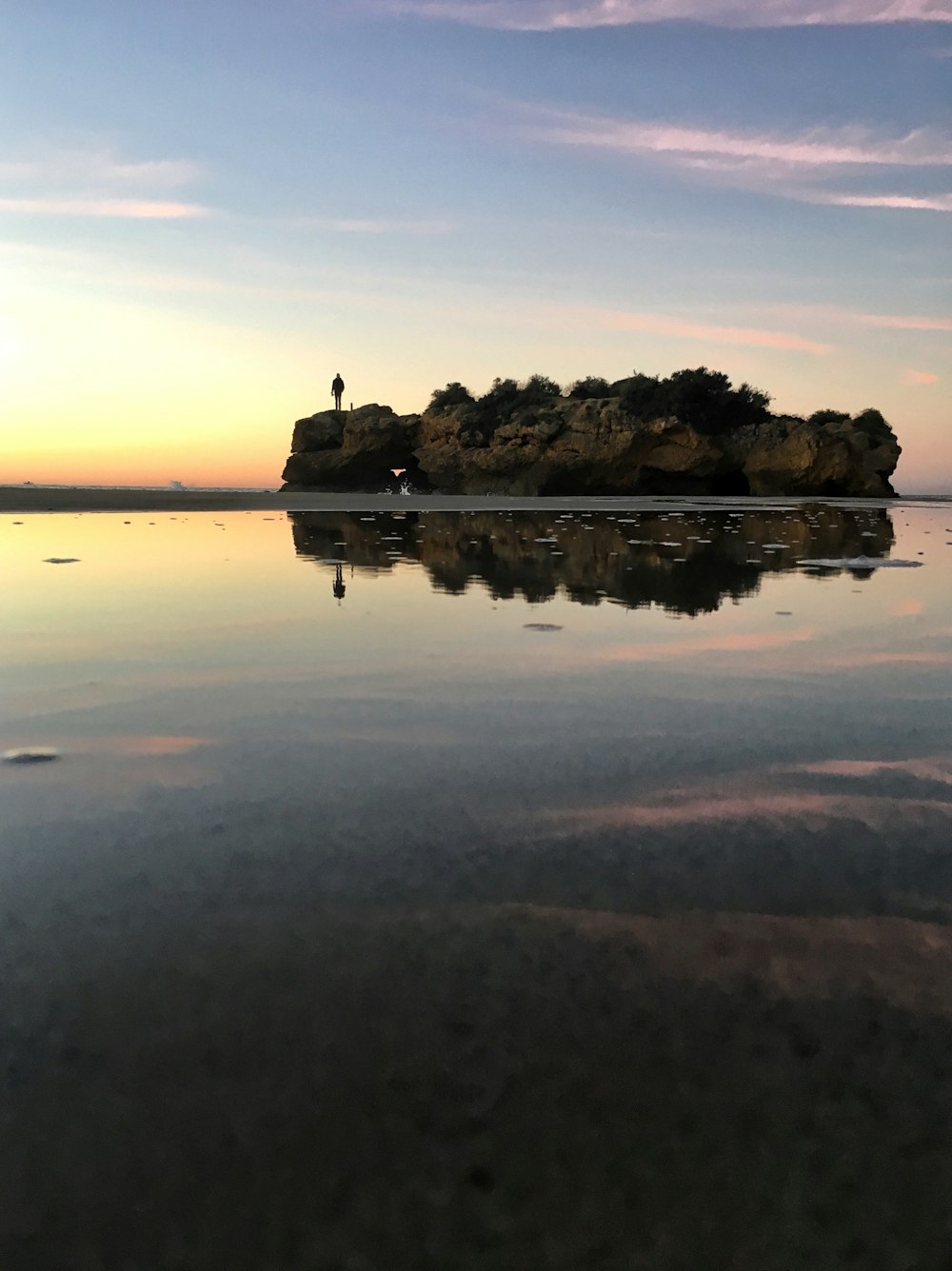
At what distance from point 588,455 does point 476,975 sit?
150 feet

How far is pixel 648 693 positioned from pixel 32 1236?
9.42 feet

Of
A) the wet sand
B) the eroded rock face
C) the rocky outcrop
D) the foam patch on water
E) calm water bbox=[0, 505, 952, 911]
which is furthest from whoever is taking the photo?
the eroded rock face

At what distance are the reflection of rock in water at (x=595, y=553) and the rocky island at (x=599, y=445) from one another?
94.4ft

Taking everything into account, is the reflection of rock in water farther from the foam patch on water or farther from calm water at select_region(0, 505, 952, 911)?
the foam patch on water

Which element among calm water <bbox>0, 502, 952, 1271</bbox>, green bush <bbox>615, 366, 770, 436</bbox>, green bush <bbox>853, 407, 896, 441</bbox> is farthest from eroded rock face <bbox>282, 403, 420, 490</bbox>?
calm water <bbox>0, 502, 952, 1271</bbox>

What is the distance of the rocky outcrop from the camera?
4634cm

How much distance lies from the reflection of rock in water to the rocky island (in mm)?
28781

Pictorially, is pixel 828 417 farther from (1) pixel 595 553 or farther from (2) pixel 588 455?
(1) pixel 595 553

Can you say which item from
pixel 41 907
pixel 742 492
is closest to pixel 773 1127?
pixel 41 907

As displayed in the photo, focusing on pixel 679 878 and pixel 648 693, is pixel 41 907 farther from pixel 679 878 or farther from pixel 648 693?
pixel 648 693

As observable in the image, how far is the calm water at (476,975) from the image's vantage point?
1068mm

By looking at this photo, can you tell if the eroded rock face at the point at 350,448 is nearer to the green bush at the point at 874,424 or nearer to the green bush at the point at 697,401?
the green bush at the point at 697,401

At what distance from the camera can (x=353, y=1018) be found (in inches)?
55.2

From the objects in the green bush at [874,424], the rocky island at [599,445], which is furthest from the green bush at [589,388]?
the green bush at [874,424]
